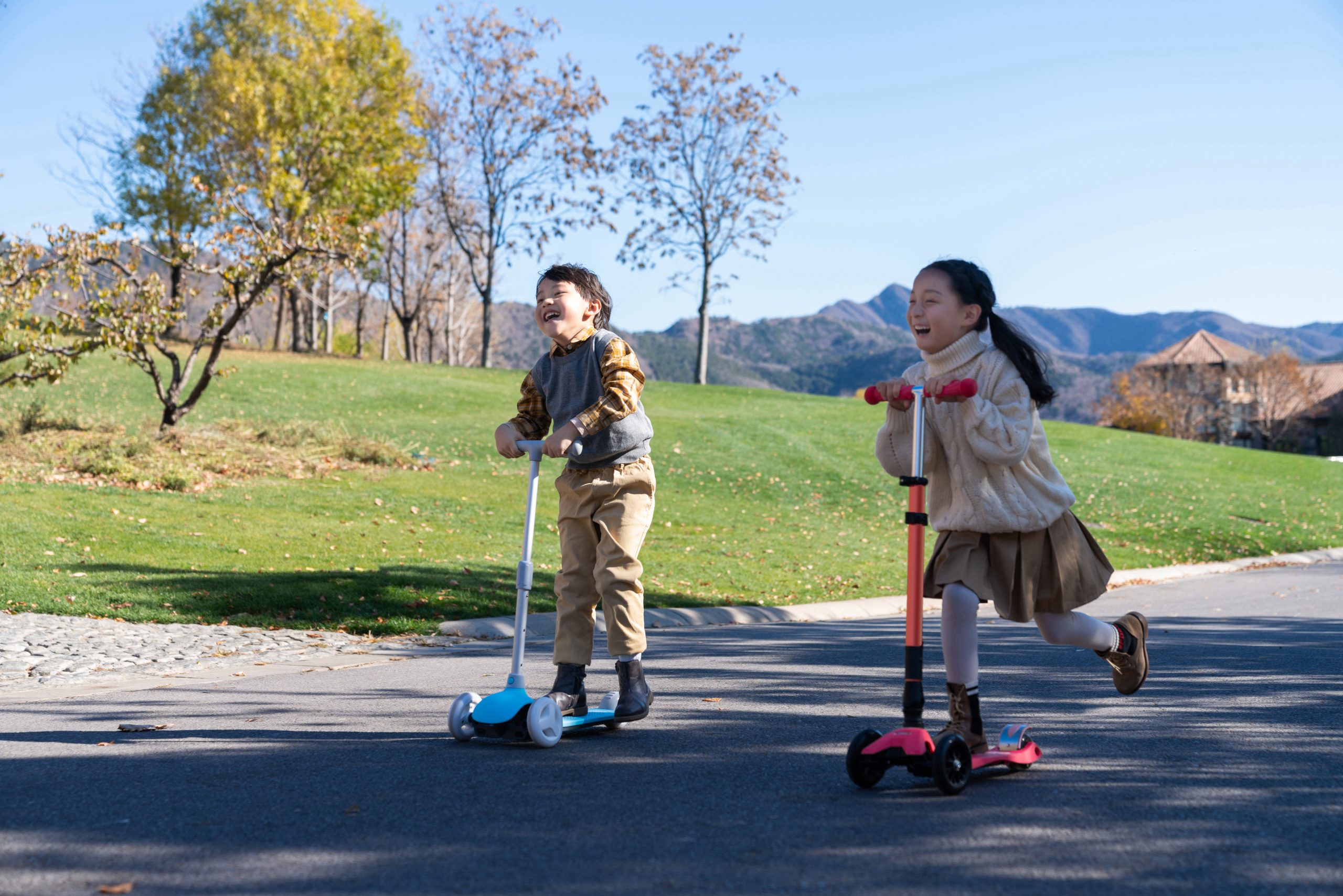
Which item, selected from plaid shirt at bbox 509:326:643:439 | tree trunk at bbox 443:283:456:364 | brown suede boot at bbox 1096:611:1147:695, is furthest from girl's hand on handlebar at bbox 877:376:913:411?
tree trunk at bbox 443:283:456:364

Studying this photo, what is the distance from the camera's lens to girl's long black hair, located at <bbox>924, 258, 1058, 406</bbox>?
4.05 metres

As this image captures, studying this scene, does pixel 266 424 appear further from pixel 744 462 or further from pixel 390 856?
pixel 390 856

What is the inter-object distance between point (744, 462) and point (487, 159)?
91.0ft

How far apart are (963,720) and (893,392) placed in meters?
1.18

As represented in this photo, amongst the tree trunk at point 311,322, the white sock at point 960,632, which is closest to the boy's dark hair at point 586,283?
the white sock at point 960,632

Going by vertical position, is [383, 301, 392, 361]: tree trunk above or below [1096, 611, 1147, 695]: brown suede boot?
above

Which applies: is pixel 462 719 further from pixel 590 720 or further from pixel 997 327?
pixel 997 327

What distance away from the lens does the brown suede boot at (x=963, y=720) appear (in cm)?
398

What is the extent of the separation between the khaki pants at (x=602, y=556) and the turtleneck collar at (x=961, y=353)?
4.26 ft

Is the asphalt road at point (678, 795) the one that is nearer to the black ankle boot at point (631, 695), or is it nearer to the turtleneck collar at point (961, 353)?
the black ankle boot at point (631, 695)

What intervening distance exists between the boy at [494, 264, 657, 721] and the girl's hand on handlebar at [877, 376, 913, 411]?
117 centimetres

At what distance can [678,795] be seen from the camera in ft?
12.2

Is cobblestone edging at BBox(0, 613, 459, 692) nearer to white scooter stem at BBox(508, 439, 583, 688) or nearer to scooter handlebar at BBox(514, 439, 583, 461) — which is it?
white scooter stem at BBox(508, 439, 583, 688)

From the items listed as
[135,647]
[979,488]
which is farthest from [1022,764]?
[135,647]
